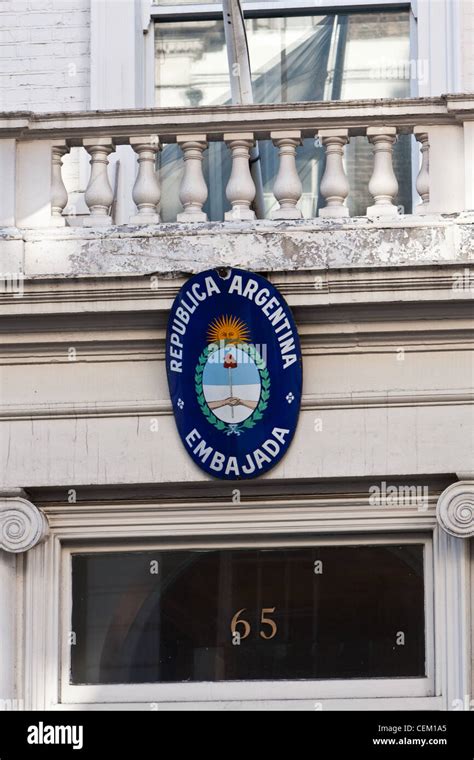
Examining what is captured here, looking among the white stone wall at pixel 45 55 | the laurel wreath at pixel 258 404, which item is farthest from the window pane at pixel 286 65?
the laurel wreath at pixel 258 404

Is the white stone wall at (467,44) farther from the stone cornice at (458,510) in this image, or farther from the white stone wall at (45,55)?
the stone cornice at (458,510)

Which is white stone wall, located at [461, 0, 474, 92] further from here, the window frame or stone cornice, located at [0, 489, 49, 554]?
stone cornice, located at [0, 489, 49, 554]

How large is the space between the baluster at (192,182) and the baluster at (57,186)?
571mm

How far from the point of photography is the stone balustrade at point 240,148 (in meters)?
8.58

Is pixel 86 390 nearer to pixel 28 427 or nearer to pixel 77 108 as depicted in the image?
pixel 28 427

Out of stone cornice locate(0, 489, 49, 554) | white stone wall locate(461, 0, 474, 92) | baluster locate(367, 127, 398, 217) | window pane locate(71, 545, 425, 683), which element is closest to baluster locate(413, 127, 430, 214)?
baluster locate(367, 127, 398, 217)

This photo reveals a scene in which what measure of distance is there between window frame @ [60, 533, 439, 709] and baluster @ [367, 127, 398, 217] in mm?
1565

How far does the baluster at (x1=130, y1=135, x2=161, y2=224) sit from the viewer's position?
8.71 meters

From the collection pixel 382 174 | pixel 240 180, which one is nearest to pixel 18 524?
pixel 240 180

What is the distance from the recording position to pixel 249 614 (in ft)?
28.1

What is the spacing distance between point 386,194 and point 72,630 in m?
2.58

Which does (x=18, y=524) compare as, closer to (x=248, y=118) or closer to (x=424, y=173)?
(x=248, y=118)

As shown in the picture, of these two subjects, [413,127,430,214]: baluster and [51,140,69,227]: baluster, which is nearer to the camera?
[413,127,430,214]: baluster

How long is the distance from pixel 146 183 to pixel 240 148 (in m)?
0.49
